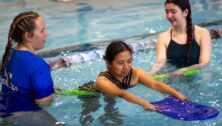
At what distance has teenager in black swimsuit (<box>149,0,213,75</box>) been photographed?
4406mm

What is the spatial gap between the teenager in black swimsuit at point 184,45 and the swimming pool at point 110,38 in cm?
20

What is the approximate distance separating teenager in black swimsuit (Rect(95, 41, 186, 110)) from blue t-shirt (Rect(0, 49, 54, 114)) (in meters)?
0.66

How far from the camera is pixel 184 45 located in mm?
4480

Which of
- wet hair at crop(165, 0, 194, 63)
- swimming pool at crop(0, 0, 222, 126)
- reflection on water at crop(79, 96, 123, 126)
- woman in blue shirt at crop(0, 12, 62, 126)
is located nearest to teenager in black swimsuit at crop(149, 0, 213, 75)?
wet hair at crop(165, 0, 194, 63)

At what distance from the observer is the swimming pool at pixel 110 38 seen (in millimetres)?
3822

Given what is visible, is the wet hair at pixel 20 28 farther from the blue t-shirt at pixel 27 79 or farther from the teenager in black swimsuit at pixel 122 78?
the teenager in black swimsuit at pixel 122 78

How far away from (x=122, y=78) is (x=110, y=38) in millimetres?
3234

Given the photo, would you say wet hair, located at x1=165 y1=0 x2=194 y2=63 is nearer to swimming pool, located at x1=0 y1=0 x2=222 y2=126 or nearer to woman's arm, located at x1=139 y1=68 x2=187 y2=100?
swimming pool, located at x1=0 y1=0 x2=222 y2=126

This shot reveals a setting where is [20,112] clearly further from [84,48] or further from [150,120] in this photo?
[84,48]

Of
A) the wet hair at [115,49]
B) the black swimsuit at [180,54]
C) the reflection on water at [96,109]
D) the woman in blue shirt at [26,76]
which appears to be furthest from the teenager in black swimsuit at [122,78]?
the black swimsuit at [180,54]

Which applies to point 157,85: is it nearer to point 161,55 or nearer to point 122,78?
point 122,78

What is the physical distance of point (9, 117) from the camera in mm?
3297

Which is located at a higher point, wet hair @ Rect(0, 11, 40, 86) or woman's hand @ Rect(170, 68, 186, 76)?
wet hair @ Rect(0, 11, 40, 86)

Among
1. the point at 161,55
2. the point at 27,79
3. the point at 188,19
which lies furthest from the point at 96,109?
the point at 188,19
